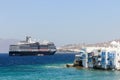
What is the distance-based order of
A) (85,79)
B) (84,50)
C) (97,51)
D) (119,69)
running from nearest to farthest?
(85,79), (119,69), (97,51), (84,50)

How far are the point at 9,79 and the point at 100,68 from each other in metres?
24.4

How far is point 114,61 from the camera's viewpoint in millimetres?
73750

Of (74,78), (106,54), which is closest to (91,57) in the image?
(106,54)

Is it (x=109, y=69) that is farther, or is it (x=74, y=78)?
(x=109, y=69)

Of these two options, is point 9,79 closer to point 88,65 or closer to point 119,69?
point 119,69

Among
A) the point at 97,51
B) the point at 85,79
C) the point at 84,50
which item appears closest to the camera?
the point at 85,79

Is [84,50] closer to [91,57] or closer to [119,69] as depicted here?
[91,57]

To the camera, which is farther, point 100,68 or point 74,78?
point 100,68

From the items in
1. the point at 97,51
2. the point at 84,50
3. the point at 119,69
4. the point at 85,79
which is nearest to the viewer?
the point at 85,79

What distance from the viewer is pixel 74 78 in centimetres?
5812

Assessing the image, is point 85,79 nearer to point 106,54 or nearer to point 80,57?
point 106,54

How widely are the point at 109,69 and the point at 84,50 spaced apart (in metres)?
13.3

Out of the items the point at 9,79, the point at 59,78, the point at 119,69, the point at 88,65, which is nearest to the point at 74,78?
the point at 59,78

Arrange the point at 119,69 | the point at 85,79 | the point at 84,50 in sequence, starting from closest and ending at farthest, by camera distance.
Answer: the point at 85,79
the point at 119,69
the point at 84,50
